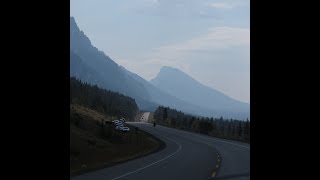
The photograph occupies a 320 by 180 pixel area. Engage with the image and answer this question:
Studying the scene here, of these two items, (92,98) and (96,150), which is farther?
(92,98)

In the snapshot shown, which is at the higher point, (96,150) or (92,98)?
(92,98)

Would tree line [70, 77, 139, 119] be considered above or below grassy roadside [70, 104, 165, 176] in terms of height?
above

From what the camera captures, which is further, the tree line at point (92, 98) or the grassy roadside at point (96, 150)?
the tree line at point (92, 98)

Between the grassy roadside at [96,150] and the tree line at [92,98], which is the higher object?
the tree line at [92,98]

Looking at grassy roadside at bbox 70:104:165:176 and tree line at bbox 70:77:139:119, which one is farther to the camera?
tree line at bbox 70:77:139:119
